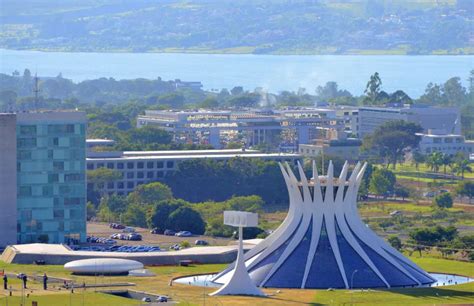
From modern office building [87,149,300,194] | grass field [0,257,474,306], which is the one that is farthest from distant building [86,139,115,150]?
grass field [0,257,474,306]

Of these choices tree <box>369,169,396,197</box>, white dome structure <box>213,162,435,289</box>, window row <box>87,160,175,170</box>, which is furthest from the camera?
window row <box>87,160,175,170</box>

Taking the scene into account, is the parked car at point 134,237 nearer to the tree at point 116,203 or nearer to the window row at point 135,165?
the tree at point 116,203

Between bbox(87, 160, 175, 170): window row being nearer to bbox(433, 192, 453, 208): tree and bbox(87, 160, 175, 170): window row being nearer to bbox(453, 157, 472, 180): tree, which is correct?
bbox(433, 192, 453, 208): tree

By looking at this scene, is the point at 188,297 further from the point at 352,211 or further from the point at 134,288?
Answer: the point at 352,211

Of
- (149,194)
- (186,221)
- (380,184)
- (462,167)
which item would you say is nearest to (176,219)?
(186,221)

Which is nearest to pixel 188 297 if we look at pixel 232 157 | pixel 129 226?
pixel 129 226
